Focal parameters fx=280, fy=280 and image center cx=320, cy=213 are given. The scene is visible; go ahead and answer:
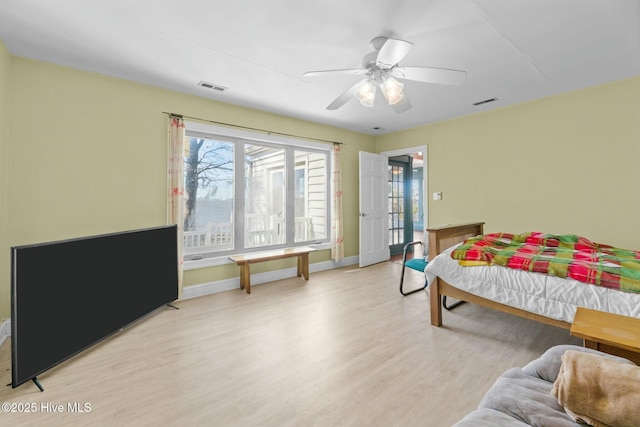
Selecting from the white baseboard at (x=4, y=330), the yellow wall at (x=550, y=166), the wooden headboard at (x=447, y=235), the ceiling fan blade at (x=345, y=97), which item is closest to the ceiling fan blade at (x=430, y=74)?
the ceiling fan blade at (x=345, y=97)

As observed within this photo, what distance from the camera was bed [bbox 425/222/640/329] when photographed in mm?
1823

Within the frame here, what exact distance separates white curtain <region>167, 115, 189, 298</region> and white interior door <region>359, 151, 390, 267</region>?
2.91 metres

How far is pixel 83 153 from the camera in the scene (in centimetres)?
284

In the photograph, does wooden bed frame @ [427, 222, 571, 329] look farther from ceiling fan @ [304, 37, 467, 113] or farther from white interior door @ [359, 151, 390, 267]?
white interior door @ [359, 151, 390, 267]

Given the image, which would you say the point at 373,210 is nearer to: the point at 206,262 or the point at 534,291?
the point at 206,262

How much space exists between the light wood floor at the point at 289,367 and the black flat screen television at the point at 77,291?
16cm

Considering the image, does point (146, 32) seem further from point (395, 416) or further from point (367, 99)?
point (395, 416)

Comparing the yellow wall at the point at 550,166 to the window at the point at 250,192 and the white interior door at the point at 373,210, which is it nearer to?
the white interior door at the point at 373,210

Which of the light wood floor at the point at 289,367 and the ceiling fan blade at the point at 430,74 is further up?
the ceiling fan blade at the point at 430,74

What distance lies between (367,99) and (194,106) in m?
2.28

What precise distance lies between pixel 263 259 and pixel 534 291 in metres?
2.90

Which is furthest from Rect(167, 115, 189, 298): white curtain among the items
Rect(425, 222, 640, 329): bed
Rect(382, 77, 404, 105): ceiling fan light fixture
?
Rect(425, 222, 640, 329): bed

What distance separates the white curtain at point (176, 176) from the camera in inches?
131

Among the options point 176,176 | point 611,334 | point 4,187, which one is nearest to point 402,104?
point 611,334
